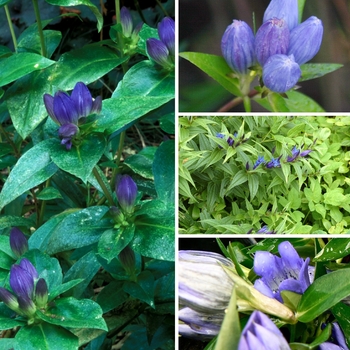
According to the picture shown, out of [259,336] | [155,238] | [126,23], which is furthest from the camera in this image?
[126,23]

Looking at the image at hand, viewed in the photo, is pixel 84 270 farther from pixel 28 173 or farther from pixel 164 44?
pixel 164 44

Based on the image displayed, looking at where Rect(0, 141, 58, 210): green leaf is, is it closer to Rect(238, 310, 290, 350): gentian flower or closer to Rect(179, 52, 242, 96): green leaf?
Rect(179, 52, 242, 96): green leaf

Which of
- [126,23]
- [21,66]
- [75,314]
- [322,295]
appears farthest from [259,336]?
[126,23]

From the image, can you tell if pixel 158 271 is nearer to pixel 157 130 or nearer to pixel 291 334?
pixel 291 334

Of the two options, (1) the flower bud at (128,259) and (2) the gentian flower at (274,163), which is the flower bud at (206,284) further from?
(1) the flower bud at (128,259)

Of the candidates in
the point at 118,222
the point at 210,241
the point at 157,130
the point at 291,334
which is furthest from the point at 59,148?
the point at 157,130

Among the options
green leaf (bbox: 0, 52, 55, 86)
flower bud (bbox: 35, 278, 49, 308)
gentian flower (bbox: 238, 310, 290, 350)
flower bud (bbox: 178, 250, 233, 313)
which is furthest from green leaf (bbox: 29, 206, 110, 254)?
gentian flower (bbox: 238, 310, 290, 350)
